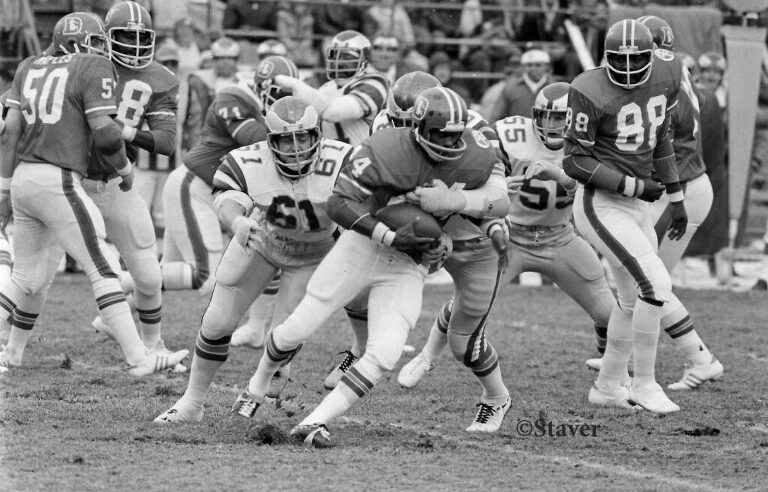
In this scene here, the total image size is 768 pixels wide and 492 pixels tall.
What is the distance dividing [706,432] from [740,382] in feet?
4.90

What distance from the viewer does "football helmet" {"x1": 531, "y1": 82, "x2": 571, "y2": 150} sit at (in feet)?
21.5

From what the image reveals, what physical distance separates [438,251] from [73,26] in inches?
105

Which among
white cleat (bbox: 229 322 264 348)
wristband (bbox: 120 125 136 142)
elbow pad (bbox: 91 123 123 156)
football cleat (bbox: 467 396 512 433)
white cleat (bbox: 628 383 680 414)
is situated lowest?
white cleat (bbox: 229 322 264 348)

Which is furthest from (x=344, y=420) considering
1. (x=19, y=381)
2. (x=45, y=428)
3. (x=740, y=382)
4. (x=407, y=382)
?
(x=740, y=382)

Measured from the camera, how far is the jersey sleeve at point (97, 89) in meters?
6.42

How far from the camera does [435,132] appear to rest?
519cm

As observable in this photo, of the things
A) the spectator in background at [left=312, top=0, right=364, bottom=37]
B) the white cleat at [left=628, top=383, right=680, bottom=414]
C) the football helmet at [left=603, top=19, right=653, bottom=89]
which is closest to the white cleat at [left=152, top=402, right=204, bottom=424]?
the white cleat at [left=628, top=383, right=680, bottom=414]

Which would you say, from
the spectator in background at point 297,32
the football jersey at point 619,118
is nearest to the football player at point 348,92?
the football jersey at point 619,118

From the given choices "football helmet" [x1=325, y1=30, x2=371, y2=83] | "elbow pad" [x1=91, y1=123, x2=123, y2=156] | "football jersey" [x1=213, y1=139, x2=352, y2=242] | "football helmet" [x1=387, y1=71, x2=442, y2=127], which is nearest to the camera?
"football jersey" [x1=213, y1=139, x2=352, y2=242]

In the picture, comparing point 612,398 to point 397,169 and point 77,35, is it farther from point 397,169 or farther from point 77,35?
point 77,35

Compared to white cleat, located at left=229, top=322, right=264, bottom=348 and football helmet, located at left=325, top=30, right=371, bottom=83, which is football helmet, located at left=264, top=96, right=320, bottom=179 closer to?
football helmet, located at left=325, top=30, right=371, bottom=83

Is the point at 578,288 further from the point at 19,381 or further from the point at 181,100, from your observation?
the point at 181,100

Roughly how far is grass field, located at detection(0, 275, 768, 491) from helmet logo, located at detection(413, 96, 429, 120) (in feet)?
4.57

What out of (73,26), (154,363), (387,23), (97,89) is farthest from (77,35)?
(387,23)
